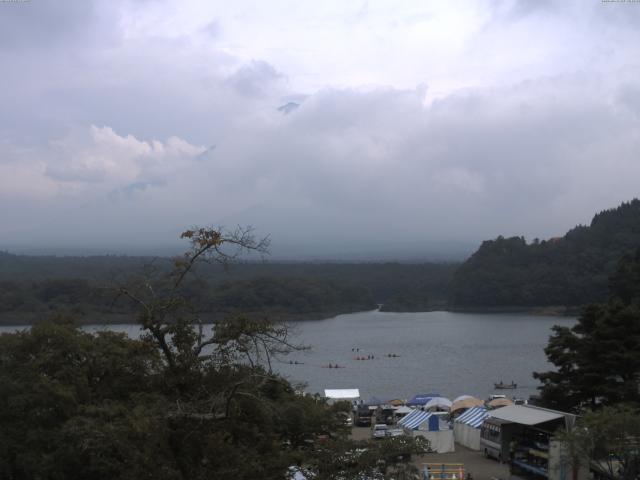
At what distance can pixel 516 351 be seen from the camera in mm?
36625

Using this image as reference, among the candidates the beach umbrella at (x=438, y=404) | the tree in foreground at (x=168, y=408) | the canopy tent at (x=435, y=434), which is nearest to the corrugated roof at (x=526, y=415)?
the canopy tent at (x=435, y=434)

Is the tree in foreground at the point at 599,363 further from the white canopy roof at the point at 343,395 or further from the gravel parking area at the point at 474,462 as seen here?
the white canopy roof at the point at 343,395

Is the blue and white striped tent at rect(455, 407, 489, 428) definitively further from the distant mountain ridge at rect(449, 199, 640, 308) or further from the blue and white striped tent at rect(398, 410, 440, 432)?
the distant mountain ridge at rect(449, 199, 640, 308)

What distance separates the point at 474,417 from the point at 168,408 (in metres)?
10.1

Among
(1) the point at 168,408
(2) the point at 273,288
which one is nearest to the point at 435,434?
(1) the point at 168,408

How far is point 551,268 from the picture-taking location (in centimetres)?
6284

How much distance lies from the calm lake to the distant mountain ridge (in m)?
4.43

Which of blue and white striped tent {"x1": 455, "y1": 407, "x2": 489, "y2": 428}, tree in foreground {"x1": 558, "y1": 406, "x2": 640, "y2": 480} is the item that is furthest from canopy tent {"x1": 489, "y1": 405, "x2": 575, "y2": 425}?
blue and white striped tent {"x1": 455, "y1": 407, "x2": 489, "y2": 428}

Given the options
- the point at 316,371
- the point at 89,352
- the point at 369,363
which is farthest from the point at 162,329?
the point at 369,363

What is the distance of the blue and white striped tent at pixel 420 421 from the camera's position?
538 inches

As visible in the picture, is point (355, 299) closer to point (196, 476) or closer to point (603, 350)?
point (603, 350)

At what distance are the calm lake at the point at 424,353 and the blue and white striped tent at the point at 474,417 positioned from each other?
3.41 meters

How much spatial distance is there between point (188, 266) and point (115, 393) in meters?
2.17

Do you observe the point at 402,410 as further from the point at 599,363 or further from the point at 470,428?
the point at 599,363
